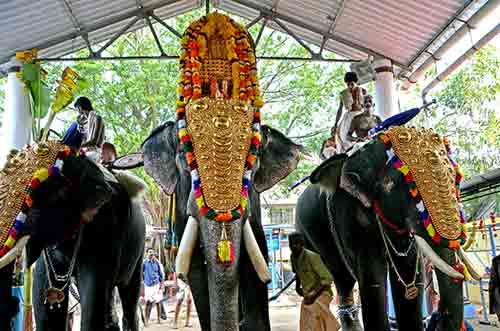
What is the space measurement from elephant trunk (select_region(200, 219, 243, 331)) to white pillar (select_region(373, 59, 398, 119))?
252 inches

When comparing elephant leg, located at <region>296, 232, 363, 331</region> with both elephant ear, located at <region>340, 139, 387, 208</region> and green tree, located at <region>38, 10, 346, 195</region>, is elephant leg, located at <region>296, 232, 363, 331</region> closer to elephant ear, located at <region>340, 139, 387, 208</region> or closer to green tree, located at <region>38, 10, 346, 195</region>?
elephant ear, located at <region>340, 139, 387, 208</region>

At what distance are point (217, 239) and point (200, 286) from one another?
0.46 meters

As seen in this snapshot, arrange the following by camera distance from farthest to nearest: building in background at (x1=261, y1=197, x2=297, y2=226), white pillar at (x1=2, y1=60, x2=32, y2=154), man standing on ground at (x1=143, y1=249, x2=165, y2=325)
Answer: building in background at (x1=261, y1=197, x2=297, y2=226), man standing on ground at (x1=143, y1=249, x2=165, y2=325), white pillar at (x1=2, y1=60, x2=32, y2=154)

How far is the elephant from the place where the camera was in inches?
121

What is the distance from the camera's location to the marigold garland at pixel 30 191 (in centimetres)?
324

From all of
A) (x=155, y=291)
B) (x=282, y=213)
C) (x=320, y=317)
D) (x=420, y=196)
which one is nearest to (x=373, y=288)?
(x=420, y=196)

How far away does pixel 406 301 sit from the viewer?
415 centimetres

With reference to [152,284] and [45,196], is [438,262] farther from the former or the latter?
[152,284]

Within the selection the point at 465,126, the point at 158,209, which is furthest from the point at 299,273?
the point at 465,126

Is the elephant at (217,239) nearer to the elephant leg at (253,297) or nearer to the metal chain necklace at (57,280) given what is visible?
the elephant leg at (253,297)

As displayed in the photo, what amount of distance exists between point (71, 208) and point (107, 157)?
1.70 metres

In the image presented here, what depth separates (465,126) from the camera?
17.2 m

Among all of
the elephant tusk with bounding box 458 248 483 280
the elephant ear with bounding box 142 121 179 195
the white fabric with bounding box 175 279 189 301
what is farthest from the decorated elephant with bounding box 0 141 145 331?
the white fabric with bounding box 175 279 189 301

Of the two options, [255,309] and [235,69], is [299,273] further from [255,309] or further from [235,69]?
[235,69]
